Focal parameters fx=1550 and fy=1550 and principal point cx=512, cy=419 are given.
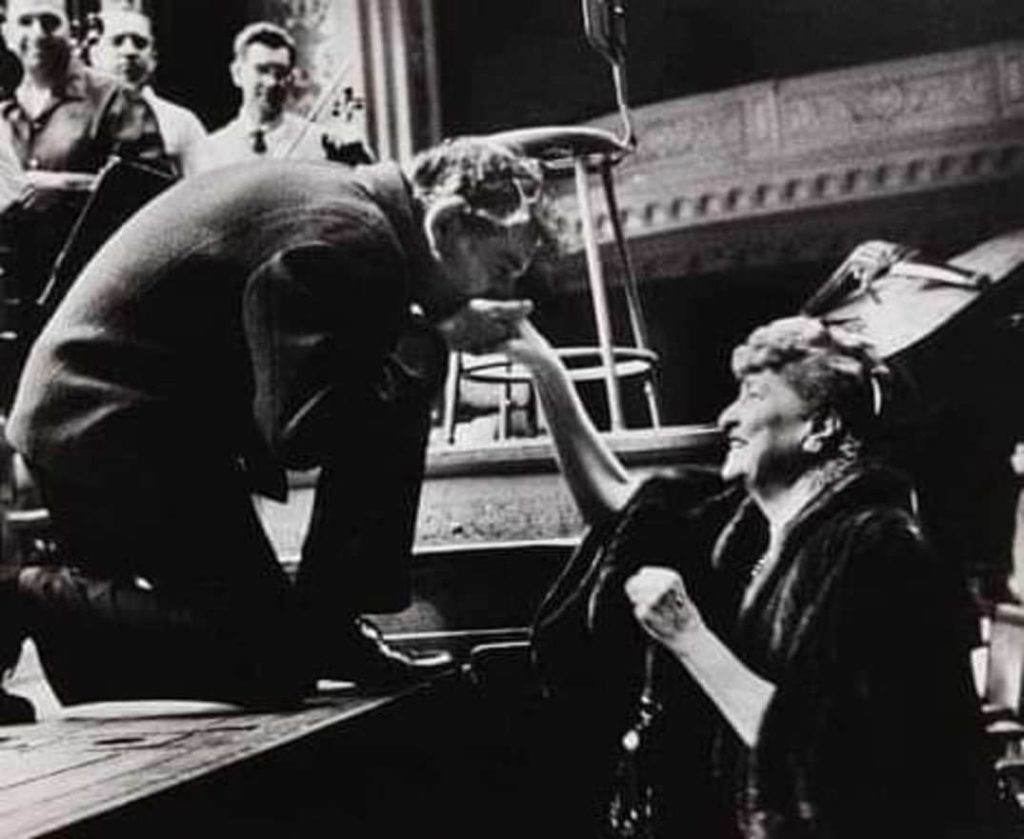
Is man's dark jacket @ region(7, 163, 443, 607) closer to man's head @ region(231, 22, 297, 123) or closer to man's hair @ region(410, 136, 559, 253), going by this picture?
man's hair @ region(410, 136, 559, 253)

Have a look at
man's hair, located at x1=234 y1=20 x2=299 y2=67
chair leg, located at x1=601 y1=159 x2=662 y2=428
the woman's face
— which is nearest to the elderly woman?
the woman's face

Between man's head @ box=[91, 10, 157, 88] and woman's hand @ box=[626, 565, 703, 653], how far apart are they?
4.44 ft

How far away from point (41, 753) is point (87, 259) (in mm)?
996

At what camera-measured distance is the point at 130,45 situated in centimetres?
291

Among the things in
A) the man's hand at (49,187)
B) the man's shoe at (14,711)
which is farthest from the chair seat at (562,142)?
the man's shoe at (14,711)

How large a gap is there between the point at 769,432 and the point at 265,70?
3.80 feet

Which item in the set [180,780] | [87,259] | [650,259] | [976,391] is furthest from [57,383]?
[976,391]

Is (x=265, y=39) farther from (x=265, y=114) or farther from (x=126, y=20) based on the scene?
(x=126, y=20)

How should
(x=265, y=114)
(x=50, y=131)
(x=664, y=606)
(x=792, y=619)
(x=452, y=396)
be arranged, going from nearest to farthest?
(x=792, y=619), (x=664, y=606), (x=452, y=396), (x=265, y=114), (x=50, y=131)

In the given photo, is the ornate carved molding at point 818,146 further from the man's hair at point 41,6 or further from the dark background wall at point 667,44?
the man's hair at point 41,6

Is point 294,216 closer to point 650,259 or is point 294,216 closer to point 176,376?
point 176,376

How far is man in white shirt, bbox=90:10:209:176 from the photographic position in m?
2.87

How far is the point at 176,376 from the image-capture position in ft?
8.43

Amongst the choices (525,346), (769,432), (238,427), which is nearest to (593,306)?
(525,346)
